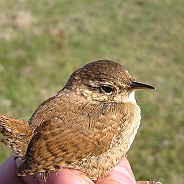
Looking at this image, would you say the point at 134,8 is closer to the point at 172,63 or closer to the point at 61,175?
the point at 172,63

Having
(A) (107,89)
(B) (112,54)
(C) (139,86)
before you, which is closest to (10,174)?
(A) (107,89)

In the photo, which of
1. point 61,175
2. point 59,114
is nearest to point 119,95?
point 59,114

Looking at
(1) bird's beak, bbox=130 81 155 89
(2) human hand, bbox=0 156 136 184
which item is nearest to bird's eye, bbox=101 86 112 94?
(1) bird's beak, bbox=130 81 155 89

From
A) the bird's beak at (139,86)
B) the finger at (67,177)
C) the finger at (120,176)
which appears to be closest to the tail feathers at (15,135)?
the finger at (67,177)

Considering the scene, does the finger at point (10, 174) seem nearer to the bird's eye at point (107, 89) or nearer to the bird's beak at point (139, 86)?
the bird's eye at point (107, 89)

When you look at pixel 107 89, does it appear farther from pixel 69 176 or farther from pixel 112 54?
pixel 112 54

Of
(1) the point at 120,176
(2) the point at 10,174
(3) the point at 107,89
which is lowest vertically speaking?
(2) the point at 10,174

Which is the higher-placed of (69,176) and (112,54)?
(112,54)
